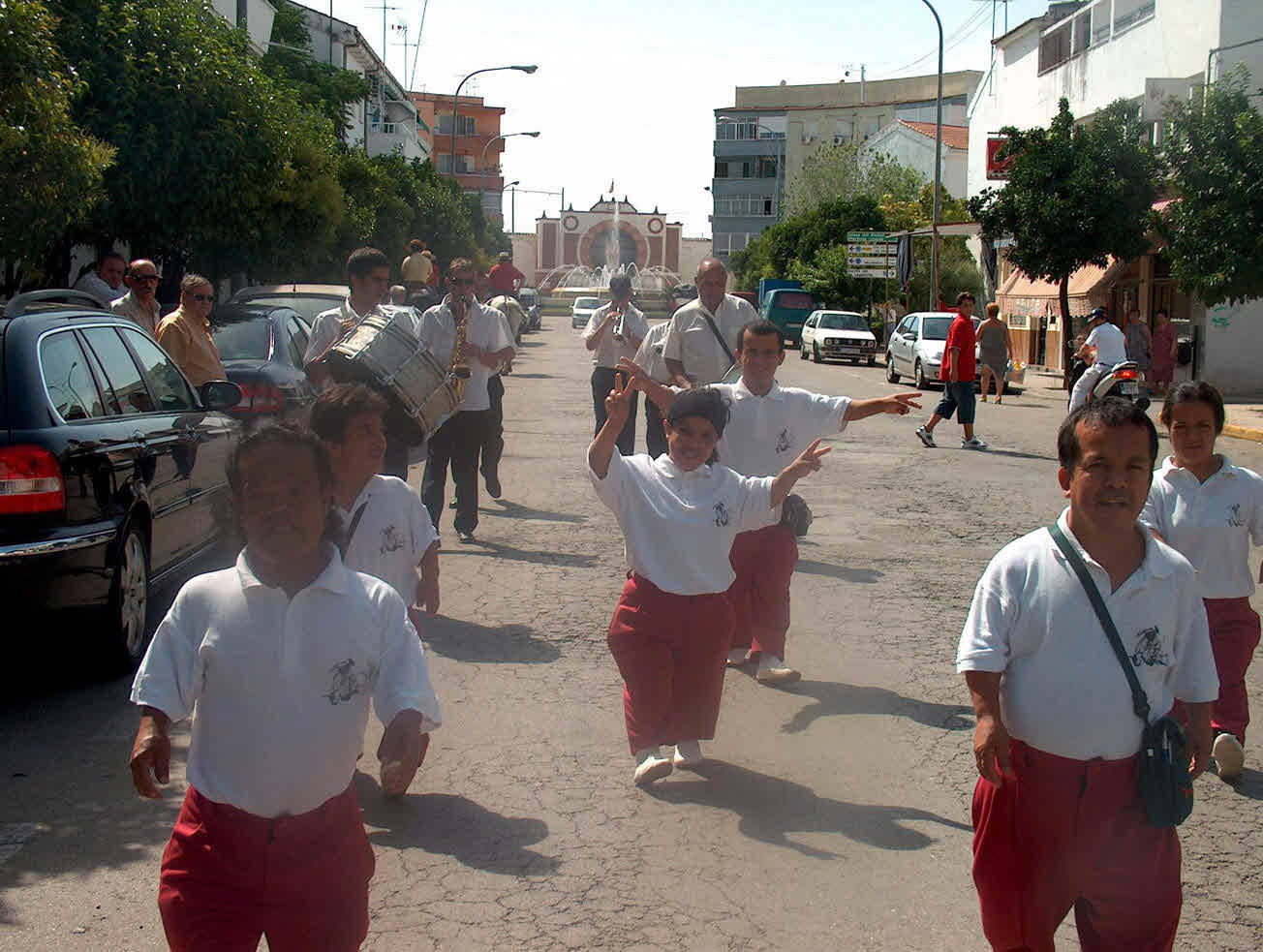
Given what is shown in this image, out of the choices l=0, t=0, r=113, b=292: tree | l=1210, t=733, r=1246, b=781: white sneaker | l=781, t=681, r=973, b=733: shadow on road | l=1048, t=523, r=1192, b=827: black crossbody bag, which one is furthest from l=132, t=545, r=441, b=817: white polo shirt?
l=0, t=0, r=113, b=292: tree

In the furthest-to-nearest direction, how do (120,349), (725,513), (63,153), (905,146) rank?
(905,146)
(63,153)
(120,349)
(725,513)

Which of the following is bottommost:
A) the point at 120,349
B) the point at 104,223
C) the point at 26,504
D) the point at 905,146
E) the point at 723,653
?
the point at 723,653

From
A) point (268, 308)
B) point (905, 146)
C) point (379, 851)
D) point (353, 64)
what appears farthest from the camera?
point (905, 146)

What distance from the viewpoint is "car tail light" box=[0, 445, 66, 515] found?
18.3 feet

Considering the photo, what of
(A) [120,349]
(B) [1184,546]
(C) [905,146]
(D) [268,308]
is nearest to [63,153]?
(D) [268,308]

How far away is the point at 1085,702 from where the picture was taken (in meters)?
3.04

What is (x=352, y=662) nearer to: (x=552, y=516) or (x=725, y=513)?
(x=725, y=513)

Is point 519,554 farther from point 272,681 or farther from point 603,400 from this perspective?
point 272,681

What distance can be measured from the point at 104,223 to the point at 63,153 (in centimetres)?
509

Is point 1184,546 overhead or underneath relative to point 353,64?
underneath

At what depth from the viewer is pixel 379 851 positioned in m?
4.34

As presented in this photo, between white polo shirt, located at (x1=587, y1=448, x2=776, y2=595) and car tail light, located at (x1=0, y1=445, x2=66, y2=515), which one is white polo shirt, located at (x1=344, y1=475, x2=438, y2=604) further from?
car tail light, located at (x1=0, y1=445, x2=66, y2=515)

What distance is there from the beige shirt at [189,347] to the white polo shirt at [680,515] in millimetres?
5541

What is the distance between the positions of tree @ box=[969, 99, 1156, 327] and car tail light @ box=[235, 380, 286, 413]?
20916 mm
